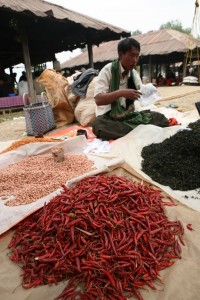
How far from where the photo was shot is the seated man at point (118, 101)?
11.2 feet

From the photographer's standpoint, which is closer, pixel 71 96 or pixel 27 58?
pixel 71 96

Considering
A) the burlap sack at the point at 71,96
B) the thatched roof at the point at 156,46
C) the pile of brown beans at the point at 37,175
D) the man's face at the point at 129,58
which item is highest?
the thatched roof at the point at 156,46

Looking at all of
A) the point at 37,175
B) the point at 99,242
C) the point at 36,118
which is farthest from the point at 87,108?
the point at 99,242

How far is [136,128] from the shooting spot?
12.1 feet

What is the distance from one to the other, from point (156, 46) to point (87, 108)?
46.7ft

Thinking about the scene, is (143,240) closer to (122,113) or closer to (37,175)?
(37,175)

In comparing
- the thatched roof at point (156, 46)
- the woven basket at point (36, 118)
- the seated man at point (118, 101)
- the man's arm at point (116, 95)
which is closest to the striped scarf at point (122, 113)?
the seated man at point (118, 101)

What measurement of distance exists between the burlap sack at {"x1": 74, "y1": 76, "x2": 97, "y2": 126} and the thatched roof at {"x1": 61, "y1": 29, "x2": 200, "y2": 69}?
11007 mm

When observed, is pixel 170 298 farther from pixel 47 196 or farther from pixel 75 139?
pixel 75 139

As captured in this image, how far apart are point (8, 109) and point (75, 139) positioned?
628 centimetres

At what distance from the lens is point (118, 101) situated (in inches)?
149

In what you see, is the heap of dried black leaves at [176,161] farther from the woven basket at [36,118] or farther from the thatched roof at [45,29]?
the thatched roof at [45,29]

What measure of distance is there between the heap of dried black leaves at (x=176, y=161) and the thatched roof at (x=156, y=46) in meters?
12.7

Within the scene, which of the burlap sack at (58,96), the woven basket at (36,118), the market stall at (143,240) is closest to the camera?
the market stall at (143,240)
